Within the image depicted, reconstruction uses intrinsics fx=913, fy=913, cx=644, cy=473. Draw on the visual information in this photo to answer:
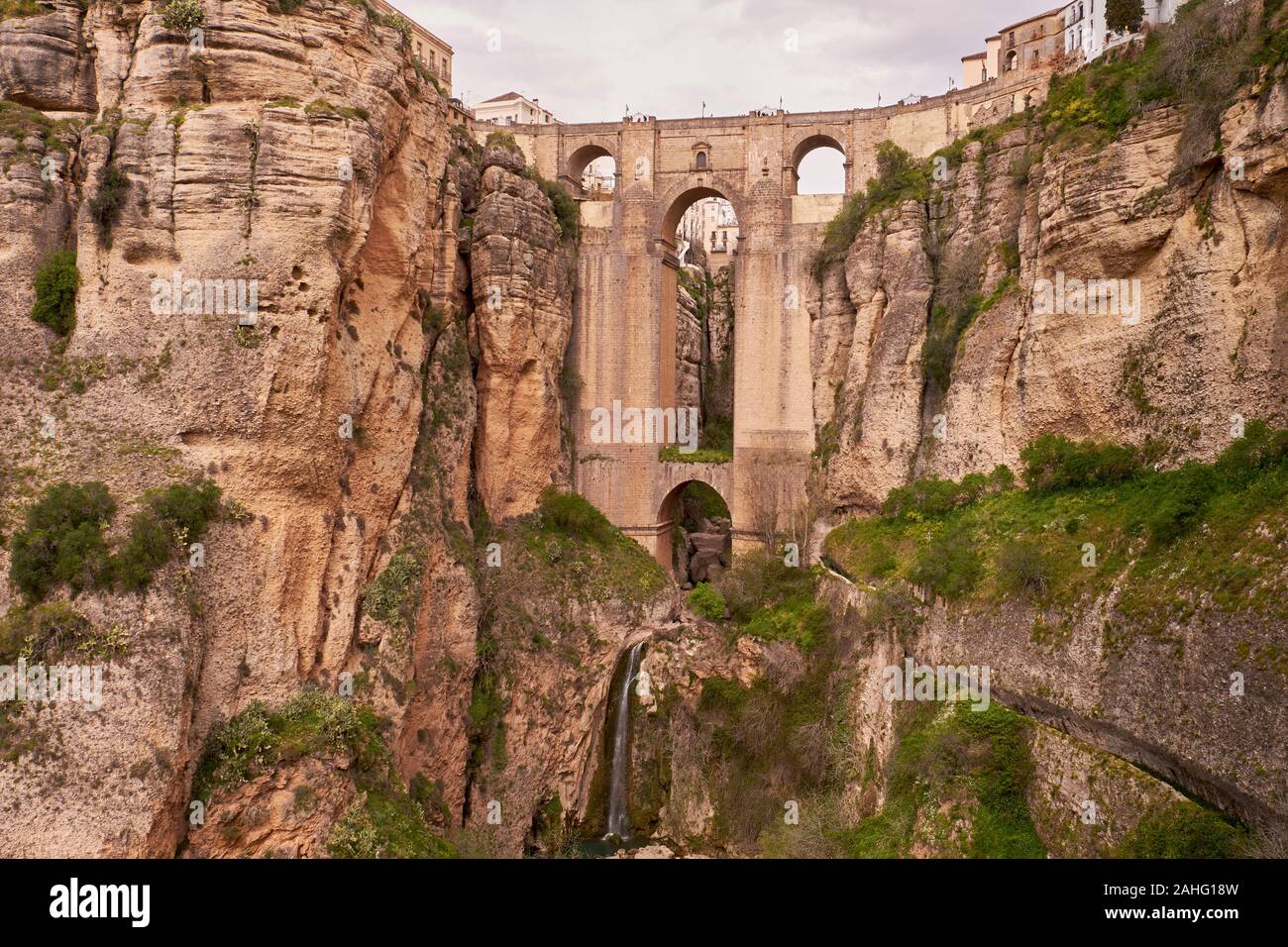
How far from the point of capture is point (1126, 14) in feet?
63.2

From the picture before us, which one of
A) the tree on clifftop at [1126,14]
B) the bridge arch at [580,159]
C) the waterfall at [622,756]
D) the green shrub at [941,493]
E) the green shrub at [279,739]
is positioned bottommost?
the waterfall at [622,756]

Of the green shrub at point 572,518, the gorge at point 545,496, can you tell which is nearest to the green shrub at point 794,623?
the gorge at point 545,496

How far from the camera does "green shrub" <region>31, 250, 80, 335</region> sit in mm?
14562

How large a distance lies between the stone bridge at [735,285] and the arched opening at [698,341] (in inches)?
5.9

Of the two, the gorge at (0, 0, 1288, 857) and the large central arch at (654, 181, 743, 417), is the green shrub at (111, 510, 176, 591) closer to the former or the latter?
the gorge at (0, 0, 1288, 857)

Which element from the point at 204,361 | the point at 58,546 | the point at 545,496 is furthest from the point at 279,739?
the point at 545,496

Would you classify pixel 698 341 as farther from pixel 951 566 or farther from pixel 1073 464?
pixel 1073 464

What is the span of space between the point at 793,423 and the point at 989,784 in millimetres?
15716

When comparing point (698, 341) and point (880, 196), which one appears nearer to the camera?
point (880, 196)

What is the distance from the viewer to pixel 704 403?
35969 mm

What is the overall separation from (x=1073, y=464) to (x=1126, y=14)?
997 centimetres

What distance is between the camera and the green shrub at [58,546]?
1239cm

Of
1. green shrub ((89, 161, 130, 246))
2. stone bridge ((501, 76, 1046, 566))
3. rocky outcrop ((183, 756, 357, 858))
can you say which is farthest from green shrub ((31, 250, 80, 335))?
stone bridge ((501, 76, 1046, 566))

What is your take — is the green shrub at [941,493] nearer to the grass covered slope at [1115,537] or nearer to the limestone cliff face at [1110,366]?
the grass covered slope at [1115,537]
